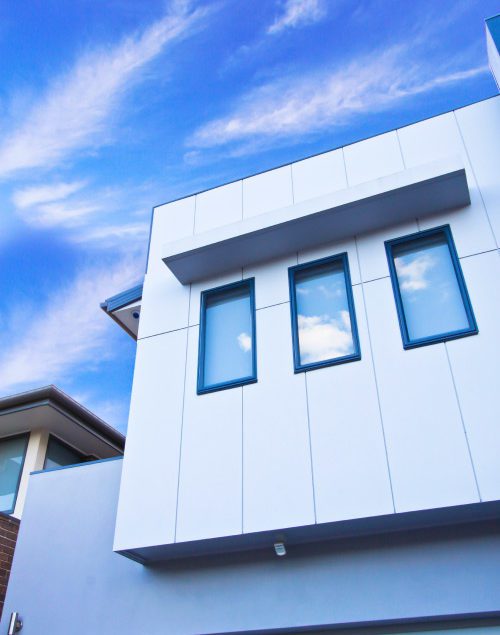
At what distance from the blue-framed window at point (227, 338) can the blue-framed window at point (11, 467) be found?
5.22 meters

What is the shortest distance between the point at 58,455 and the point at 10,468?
866mm

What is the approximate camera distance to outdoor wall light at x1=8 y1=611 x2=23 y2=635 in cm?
679

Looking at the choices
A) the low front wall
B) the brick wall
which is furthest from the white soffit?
the brick wall

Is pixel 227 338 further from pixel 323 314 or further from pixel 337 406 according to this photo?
pixel 337 406

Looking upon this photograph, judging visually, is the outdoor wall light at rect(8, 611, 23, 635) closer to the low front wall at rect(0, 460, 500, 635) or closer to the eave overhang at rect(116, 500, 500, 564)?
the low front wall at rect(0, 460, 500, 635)

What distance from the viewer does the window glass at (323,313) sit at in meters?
6.64

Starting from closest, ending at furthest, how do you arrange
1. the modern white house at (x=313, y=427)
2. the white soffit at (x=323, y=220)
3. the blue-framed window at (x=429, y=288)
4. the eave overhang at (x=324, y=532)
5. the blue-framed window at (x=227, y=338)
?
the eave overhang at (x=324, y=532)
the modern white house at (x=313, y=427)
the blue-framed window at (x=429, y=288)
the white soffit at (x=323, y=220)
the blue-framed window at (x=227, y=338)

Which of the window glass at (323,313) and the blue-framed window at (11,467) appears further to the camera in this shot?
the blue-framed window at (11,467)

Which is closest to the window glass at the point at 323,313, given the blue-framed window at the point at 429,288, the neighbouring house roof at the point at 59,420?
the blue-framed window at the point at 429,288

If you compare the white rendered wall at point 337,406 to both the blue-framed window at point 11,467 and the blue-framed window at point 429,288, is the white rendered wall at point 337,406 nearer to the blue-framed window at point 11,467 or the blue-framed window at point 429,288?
the blue-framed window at point 429,288

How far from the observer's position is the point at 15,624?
6840 millimetres

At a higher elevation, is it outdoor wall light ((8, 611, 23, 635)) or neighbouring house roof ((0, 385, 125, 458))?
neighbouring house roof ((0, 385, 125, 458))

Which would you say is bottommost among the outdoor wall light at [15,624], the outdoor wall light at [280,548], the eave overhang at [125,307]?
the outdoor wall light at [15,624]

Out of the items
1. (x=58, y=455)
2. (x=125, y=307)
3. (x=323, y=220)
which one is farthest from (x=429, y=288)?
(x=58, y=455)
